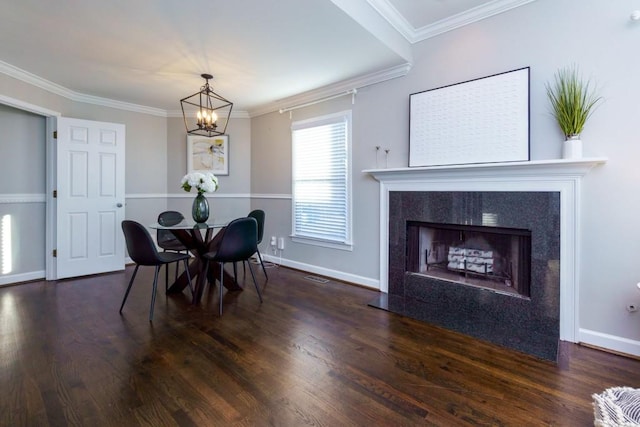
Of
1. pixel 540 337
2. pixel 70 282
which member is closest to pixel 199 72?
pixel 70 282

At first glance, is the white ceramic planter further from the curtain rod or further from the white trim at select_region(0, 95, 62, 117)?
the white trim at select_region(0, 95, 62, 117)

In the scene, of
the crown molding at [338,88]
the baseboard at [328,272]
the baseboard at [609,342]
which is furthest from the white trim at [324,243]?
the baseboard at [609,342]

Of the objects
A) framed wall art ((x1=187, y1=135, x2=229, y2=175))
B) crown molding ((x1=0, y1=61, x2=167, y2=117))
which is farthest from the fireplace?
crown molding ((x1=0, y1=61, x2=167, y2=117))

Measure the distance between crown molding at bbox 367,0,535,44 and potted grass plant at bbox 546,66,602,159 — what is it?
0.75 m

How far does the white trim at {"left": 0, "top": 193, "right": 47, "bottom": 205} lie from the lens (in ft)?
12.2

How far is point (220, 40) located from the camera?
2760mm

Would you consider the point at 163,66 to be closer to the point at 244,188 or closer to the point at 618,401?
the point at 244,188

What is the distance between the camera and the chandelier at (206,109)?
10.5ft

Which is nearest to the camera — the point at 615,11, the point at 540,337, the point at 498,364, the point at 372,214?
the point at 498,364

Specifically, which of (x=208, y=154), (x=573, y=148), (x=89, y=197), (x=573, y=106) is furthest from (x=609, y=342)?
(x=89, y=197)

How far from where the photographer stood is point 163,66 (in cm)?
330

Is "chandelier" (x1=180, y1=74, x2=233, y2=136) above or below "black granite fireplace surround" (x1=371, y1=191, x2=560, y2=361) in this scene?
above

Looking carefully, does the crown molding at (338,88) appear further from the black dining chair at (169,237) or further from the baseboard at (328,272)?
the baseboard at (328,272)

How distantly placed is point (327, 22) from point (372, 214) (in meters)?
1.95
